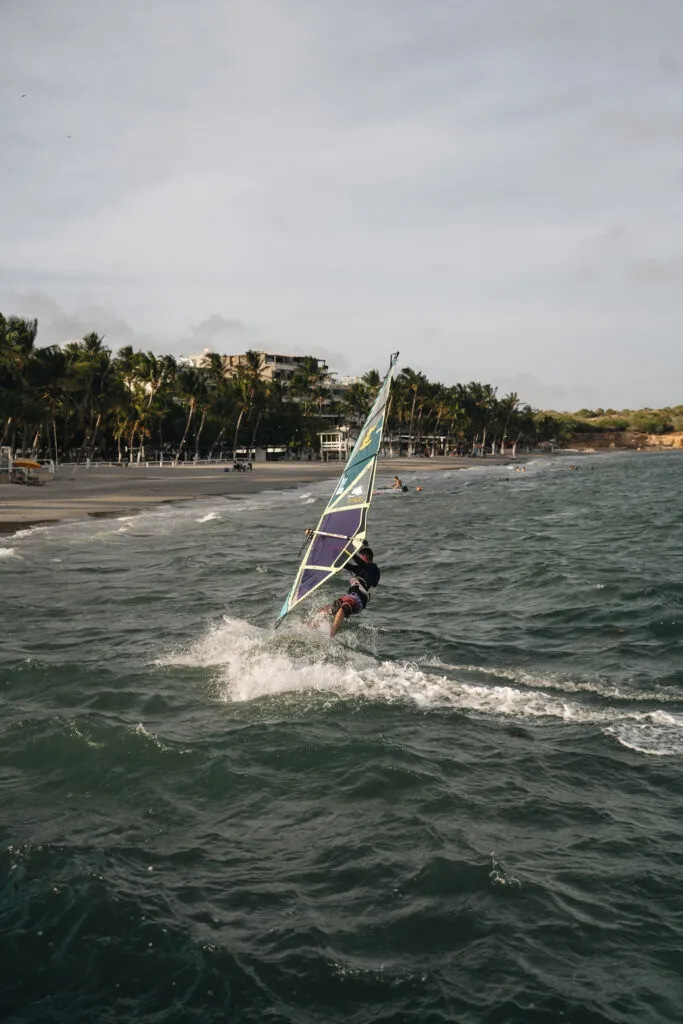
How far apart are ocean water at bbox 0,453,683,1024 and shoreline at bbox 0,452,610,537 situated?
18371 mm

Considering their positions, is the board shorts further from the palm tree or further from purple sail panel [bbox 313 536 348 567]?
the palm tree

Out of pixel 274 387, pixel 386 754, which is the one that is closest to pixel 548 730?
pixel 386 754

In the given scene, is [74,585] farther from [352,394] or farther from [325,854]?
[352,394]

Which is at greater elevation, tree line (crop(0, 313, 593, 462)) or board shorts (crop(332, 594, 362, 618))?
tree line (crop(0, 313, 593, 462))

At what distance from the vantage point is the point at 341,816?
7.64 meters

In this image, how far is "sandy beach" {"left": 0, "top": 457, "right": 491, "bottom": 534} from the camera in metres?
37.0

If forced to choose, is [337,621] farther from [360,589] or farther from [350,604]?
[360,589]

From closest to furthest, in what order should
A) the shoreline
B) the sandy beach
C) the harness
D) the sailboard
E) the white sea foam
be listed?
the white sea foam → the sailboard → the harness → the shoreline → the sandy beach

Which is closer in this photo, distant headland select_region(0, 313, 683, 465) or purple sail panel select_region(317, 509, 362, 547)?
purple sail panel select_region(317, 509, 362, 547)

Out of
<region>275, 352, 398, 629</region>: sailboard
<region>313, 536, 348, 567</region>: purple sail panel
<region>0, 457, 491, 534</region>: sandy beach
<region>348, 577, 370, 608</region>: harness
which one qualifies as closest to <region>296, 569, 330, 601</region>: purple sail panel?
<region>275, 352, 398, 629</region>: sailboard

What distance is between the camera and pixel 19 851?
6852 mm

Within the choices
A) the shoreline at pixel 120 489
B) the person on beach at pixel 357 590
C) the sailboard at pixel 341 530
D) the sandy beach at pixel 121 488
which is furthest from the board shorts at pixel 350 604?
the sandy beach at pixel 121 488

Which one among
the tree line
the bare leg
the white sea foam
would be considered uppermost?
the tree line

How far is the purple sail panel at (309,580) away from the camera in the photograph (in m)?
12.5
